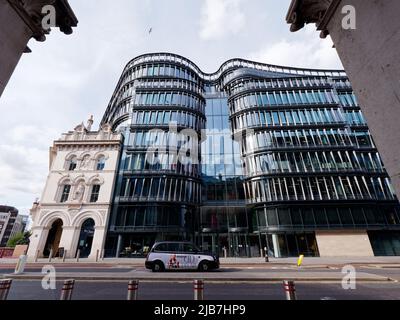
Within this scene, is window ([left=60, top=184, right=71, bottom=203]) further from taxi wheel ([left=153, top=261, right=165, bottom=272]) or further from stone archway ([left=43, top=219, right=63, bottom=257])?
taxi wheel ([left=153, top=261, right=165, bottom=272])

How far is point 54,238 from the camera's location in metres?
25.8

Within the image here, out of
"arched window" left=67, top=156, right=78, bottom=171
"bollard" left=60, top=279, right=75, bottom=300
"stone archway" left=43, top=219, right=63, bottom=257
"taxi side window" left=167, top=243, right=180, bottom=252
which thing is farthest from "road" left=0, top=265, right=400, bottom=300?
"arched window" left=67, top=156, right=78, bottom=171

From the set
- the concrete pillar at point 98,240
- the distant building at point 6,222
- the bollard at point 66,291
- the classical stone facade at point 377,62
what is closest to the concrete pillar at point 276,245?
the concrete pillar at point 98,240

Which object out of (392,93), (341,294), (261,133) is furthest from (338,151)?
(392,93)

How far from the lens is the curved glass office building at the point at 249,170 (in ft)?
80.1

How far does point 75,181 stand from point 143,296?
2385 cm

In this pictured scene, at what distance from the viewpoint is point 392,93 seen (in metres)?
3.26

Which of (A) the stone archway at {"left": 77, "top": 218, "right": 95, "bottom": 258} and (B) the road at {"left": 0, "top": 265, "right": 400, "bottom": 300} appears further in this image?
(A) the stone archway at {"left": 77, "top": 218, "right": 95, "bottom": 258}

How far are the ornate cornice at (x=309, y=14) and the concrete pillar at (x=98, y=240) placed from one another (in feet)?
88.1

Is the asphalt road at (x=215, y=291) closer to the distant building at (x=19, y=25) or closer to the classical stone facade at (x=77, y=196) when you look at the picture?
the distant building at (x=19, y=25)

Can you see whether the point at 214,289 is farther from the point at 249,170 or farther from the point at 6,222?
the point at 6,222

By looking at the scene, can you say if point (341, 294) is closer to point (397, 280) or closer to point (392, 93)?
point (397, 280)

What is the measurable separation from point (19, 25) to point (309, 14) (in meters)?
6.95

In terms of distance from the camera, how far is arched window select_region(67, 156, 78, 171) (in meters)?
27.4
